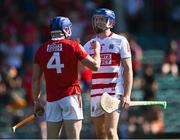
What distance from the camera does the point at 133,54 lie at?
20.0 metres

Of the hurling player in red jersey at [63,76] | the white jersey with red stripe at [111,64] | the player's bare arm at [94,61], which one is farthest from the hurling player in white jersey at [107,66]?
the hurling player in red jersey at [63,76]

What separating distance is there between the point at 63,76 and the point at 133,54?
331 inches

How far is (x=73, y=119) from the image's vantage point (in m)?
11.6

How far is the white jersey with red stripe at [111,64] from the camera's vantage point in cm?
1262

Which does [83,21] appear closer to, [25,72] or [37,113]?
[25,72]

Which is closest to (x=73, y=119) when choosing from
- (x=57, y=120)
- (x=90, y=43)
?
(x=57, y=120)

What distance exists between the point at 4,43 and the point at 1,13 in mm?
2101

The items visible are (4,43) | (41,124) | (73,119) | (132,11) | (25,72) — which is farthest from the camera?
(132,11)

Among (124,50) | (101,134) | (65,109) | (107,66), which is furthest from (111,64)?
(65,109)

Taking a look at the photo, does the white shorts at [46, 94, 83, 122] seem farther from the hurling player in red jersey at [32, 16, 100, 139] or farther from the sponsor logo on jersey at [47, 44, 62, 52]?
the sponsor logo on jersey at [47, 44, 62, 52]

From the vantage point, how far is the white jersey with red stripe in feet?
41.4

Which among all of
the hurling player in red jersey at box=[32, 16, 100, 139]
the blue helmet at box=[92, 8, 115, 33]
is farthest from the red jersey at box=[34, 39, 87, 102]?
the blue helmet at box=[92, 8, 115, 33]

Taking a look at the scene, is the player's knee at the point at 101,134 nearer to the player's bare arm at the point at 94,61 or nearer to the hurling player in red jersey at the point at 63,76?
the hurling player in red jersey at the point at 63,76

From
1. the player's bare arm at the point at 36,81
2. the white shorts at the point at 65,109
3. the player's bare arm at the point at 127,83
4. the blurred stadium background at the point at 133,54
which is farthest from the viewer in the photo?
the blurred stadium background at the point at 133,54
